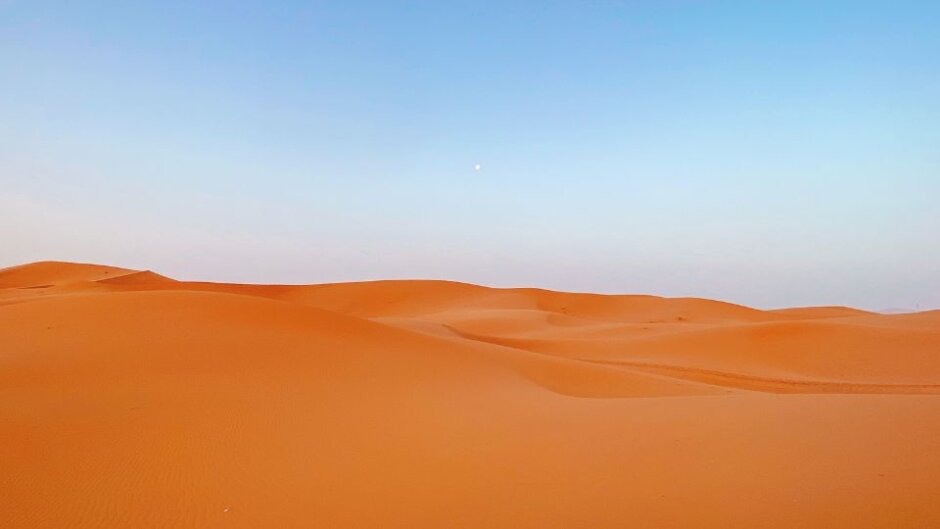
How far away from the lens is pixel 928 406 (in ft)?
18.1

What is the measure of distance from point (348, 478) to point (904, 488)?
3.31m

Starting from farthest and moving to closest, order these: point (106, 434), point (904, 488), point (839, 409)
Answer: point (839, 409) → point (106, 434) → point (904, 488)

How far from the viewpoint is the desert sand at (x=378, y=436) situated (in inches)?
124

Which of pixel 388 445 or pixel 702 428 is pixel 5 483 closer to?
pixel 388 445

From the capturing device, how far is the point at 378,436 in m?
4.51

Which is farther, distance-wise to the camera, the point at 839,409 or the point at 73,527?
the point at 839,409

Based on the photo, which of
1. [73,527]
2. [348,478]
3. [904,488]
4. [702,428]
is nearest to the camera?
[73,527]

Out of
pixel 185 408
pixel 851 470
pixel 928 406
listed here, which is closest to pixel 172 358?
pixel 185 408

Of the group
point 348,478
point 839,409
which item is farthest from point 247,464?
point 839,409

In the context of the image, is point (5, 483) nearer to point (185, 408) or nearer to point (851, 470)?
point (185, 408)

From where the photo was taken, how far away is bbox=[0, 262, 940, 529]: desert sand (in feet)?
10.3

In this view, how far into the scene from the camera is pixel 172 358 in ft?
21.2

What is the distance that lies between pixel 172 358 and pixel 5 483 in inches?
127

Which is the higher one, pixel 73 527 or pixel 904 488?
pixel 904 488
